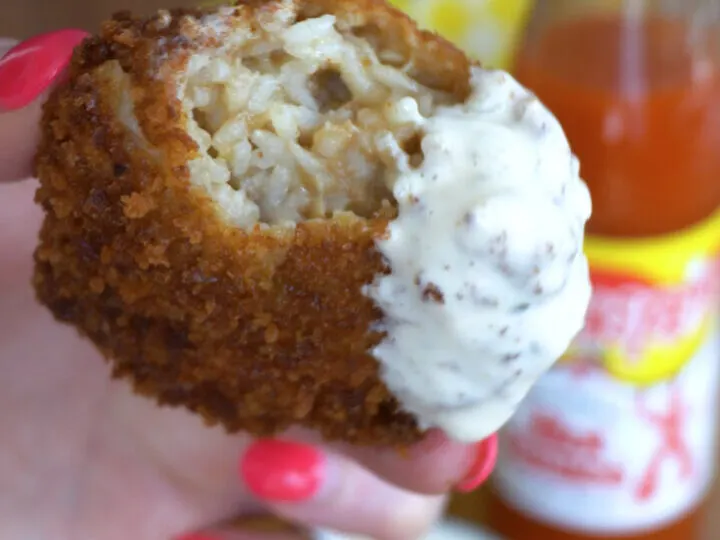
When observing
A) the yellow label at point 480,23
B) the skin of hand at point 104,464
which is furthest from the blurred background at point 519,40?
the skin of hand at point 104,464

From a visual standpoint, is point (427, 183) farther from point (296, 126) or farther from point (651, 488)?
point (651, 488)

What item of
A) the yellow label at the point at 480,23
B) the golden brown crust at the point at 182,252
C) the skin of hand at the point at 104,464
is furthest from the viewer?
the yellow label at the point at 480,23

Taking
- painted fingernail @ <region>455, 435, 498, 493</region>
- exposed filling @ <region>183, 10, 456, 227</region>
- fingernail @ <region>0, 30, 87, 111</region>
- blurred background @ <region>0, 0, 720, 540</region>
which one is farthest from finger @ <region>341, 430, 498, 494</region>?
blurred background @ <region>0, 0, 720, 540</region>

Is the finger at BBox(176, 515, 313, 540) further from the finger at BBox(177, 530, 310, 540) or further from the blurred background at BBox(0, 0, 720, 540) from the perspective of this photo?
the blurred background at BBox(0, 0, 720, 540)

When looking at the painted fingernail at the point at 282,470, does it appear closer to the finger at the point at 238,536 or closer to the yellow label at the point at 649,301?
the finger at the point at 238,536

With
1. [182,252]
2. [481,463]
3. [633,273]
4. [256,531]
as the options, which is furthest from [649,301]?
[182,252]

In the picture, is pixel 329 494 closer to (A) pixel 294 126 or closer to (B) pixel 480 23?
(A) pixel 294 126
